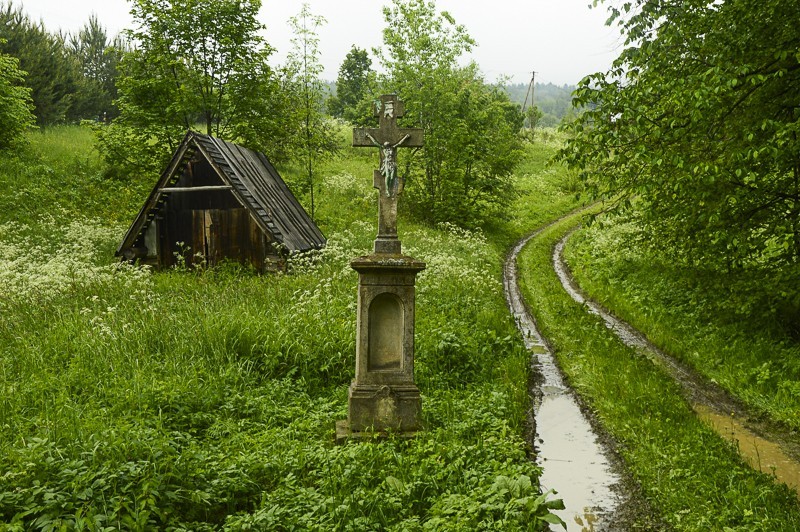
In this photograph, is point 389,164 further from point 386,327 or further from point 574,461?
point 574,461

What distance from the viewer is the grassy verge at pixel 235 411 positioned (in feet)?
15.7

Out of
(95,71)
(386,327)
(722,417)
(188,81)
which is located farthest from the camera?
(95,71)

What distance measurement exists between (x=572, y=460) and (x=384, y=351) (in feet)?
8.42

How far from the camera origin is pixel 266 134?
2289 centimetres

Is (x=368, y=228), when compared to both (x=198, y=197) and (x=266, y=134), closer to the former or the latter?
(x=266, y=134)

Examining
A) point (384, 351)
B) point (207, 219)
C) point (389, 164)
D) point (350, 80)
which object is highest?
point (350, 80)

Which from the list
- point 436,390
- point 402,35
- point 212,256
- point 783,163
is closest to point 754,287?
point 783,163

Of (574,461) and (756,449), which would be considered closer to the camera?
(756,449)

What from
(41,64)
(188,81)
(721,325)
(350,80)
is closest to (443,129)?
(188,81)

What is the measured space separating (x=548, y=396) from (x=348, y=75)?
51.8 metres

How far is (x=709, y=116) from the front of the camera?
28.7 feet

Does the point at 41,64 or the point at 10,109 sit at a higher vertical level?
the point at 41,64

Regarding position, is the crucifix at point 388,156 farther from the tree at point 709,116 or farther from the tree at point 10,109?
the tree at point 10,109

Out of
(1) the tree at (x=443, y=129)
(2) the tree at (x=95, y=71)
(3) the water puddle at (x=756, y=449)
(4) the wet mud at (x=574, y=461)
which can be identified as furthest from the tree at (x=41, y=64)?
(3) the water puddle at (x=756, y=449)
